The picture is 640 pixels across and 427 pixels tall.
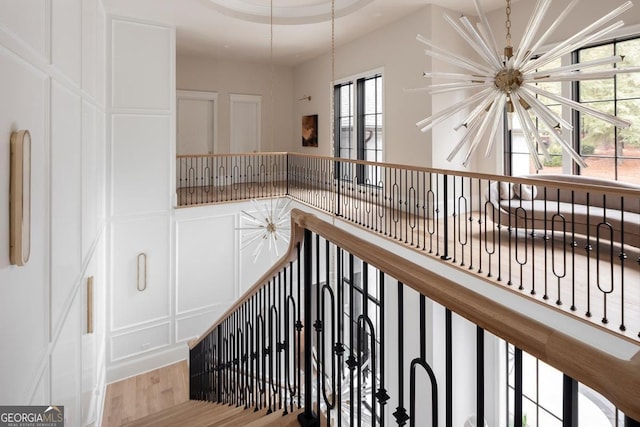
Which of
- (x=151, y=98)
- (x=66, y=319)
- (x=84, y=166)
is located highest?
(x=151, y=98)

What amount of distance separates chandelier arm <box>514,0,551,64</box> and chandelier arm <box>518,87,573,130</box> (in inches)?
8.3

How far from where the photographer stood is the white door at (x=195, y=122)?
30.7ft

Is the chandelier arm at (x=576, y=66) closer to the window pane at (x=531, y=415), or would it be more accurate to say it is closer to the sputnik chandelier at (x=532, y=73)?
the sputnik chandelier at (x=532, y=73)

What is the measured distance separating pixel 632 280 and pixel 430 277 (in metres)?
4.02

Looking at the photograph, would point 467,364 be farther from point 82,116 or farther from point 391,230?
point 82,116

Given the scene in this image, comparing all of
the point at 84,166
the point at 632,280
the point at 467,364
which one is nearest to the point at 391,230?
the point at 467,364

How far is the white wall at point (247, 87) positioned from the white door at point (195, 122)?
161 millimetres

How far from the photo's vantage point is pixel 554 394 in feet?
15.9

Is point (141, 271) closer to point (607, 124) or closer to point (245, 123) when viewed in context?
point (245, 123)

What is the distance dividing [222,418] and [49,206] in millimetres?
1870

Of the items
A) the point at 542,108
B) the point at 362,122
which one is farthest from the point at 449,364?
the point at 362,122

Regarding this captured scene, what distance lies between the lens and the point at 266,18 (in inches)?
269

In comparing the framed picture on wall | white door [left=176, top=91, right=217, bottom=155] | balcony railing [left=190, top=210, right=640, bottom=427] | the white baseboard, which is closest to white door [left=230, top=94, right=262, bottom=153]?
white door [left=176, top=91, right=217, bottom=155]

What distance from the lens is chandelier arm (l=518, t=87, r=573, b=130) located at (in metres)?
2.19
